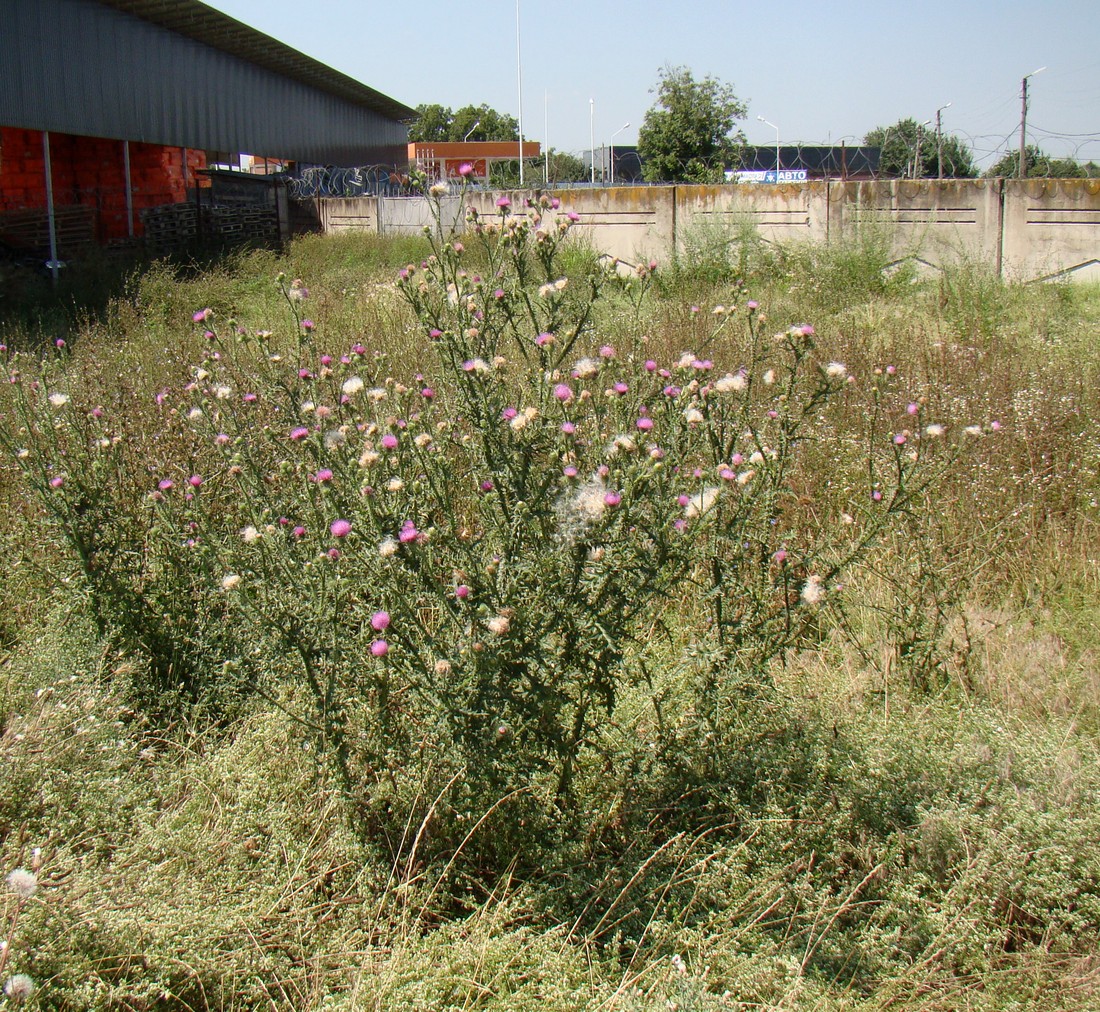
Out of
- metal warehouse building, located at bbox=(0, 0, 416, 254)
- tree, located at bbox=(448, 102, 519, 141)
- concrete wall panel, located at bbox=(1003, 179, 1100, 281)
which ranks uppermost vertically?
tree, located at bbox=(448, 102, 519, 141)

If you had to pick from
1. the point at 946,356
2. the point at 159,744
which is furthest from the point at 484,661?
the point at 946,356

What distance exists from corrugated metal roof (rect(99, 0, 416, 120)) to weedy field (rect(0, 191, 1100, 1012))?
58.1 ft

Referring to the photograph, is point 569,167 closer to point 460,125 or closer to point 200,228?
point 200,228

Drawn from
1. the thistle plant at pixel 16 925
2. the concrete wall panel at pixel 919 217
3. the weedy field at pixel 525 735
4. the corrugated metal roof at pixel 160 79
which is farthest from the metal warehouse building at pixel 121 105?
the thistle plant at pixel 16 925

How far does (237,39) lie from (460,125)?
250ft

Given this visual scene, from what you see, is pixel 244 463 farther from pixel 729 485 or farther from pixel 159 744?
pixel 729 485

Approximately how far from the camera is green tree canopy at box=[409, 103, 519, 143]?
289 ft

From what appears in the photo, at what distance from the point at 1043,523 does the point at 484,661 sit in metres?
3.36

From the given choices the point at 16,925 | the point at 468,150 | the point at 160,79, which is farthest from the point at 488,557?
the point at 468,150

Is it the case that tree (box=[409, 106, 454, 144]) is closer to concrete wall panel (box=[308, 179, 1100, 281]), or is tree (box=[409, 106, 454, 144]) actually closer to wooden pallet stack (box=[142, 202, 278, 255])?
wooden pallet stack (box=[142, 202, 278, 255])

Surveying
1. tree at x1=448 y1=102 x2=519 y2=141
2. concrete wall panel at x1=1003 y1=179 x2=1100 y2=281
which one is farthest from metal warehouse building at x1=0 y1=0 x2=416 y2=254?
tree at x1=448 y1=102 x2=519 y2=141

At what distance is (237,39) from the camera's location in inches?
850

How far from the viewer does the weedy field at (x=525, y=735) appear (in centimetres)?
219

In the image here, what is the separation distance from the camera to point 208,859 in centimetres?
249
